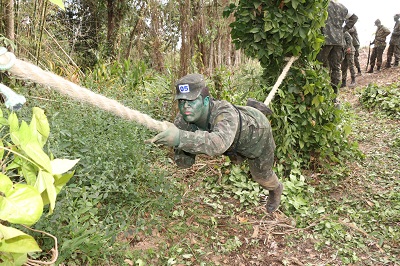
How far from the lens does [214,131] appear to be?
2193 millimetres

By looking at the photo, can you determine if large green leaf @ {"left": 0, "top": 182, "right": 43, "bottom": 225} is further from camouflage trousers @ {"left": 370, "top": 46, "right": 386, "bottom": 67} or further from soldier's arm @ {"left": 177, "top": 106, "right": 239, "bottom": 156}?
camouflage trousers @ {"left": 370, "top": 46, "right": 386, "bottom": 67}

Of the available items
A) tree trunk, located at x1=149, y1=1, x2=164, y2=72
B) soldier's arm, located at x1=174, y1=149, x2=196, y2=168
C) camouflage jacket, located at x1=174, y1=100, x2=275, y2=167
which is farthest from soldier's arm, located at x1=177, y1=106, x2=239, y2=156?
tree trunk, located at x1=149, y1=1, x2=164, y2=72

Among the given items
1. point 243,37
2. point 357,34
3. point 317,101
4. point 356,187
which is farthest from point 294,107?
point 357,34

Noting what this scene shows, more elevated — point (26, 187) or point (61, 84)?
point (61, 84)

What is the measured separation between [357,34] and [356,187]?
7411mm

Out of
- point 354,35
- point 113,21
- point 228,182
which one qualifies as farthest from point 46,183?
point 354,35

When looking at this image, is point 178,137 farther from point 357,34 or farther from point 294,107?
point 357,34

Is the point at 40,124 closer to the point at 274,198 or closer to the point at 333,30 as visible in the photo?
the point at 274,198

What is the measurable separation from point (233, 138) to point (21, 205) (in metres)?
1.58

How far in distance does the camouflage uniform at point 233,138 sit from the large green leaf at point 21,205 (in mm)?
1265

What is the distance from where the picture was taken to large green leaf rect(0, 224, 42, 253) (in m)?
0.84

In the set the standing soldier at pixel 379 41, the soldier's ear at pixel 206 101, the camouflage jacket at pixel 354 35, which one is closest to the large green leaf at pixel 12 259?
the soldier's ear at pixel 206 101

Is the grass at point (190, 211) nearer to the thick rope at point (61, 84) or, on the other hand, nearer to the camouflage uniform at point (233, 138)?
the camouflage uniform at point (233, 138)

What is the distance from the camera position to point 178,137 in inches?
78.9
